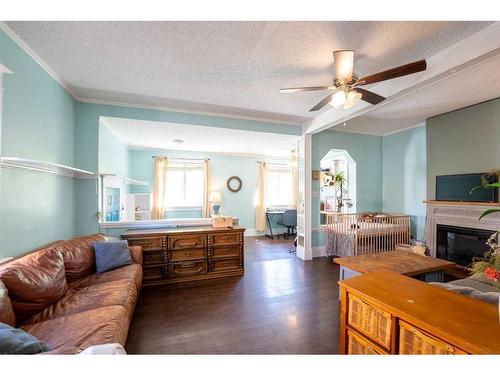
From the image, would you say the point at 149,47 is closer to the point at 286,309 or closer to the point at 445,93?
the point at 286,309

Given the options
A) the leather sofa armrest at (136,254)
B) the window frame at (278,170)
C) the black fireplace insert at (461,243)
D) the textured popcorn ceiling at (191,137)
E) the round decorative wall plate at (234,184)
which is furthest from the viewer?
the window frame at (278,170)

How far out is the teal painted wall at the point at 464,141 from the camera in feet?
10.3

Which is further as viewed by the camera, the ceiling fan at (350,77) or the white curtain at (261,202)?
the white curtain at (261,202)

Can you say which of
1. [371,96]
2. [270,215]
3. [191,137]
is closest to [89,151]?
[191,137]

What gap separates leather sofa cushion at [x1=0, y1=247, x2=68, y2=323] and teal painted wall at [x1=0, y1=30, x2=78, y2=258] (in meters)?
0.30

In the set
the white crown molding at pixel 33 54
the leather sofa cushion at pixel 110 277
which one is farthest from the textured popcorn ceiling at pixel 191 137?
the leather sofa cushion at pixel 110 277

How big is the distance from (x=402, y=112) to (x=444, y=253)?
2.46 metres

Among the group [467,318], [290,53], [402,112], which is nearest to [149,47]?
[290,53]

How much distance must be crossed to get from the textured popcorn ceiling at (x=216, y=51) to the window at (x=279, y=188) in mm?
4152

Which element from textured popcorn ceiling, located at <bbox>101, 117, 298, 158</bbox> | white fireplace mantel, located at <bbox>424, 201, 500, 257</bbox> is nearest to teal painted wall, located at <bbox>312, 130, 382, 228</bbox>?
textured popcorn ceiling, located at <bbox>101, 117, 298, 158</bbox>

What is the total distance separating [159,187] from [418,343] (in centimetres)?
581

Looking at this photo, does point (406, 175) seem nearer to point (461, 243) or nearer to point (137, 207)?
point (461, 243)

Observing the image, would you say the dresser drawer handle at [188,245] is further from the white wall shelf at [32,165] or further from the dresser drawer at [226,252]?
the white wall shelf at [32,165]
